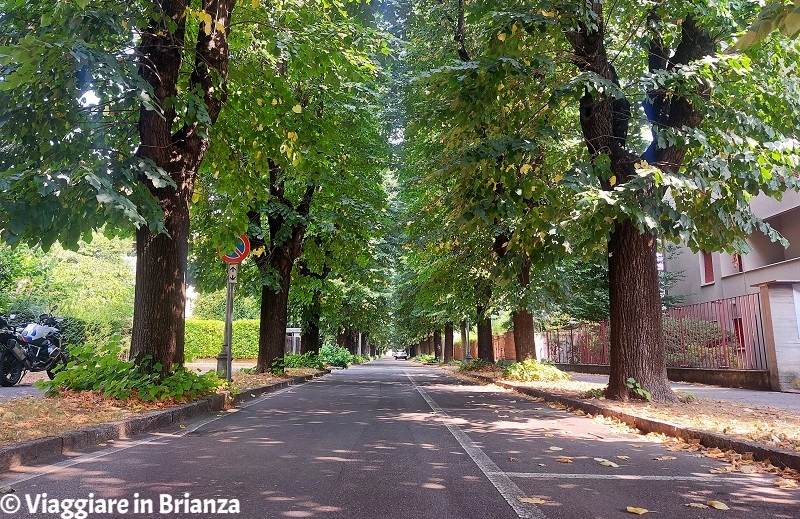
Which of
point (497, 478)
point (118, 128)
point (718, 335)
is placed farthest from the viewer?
point (718, 335)

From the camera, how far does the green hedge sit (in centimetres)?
3619

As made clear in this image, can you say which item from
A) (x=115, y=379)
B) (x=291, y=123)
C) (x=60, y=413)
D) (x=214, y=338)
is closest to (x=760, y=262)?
(x=291, y=123)

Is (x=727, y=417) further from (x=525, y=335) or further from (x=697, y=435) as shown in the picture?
(x=525, y=335)

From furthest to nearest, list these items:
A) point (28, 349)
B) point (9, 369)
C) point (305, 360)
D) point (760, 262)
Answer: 1. point (305, 360)
2. point (760, 262)
3. point (28, 349)
4. point (9, 369)

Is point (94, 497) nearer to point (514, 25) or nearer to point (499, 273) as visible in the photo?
point (499, 273)

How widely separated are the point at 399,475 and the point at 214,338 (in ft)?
115

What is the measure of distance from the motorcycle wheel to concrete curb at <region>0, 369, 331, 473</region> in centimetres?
555

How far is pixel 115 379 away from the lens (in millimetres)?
7996

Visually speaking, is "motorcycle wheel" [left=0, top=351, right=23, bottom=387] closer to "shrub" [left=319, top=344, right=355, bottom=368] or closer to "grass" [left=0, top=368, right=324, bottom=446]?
"grass" [left=0, top=368, right=324, bottom=446]

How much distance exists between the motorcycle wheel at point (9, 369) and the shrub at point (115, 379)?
15.3 feet

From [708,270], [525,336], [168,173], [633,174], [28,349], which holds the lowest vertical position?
[28,349]

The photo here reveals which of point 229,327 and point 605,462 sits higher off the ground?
point 229,327

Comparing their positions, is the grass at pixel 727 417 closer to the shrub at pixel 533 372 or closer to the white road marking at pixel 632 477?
the white road marking at pixel 632 477

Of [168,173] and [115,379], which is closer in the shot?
[115,379]
